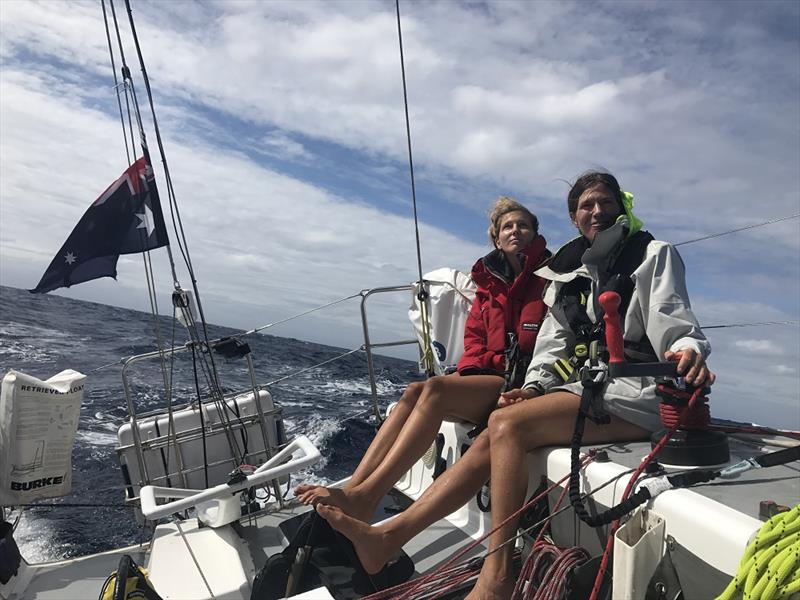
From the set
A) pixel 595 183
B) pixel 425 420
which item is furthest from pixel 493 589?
pixel 595 183

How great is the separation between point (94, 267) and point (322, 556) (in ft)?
8.19

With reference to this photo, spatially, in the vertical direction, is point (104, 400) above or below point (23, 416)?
below

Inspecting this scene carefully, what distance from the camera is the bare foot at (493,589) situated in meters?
1.79

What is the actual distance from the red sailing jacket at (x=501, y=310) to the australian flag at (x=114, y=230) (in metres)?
1.98

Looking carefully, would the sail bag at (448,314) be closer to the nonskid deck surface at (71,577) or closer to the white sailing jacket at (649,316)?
the white sailing jacket at (649,316)

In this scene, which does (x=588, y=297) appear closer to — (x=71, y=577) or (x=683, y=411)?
(x=683, y=411)

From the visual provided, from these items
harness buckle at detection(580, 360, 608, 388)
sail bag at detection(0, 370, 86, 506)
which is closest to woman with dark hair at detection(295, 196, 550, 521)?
harness buckle at detection(580, 360, 608, 388)

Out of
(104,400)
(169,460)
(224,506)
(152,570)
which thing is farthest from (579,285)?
(104,400)

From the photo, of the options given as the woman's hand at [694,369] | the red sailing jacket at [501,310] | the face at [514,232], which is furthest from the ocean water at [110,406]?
the woman's hand at [694,369]

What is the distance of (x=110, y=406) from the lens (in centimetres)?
799

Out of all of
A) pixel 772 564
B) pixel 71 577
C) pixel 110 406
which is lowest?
pixel 110 406

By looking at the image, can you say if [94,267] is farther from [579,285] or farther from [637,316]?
[637,316]

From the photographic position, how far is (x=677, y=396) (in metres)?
1.64

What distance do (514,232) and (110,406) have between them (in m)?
7.08
